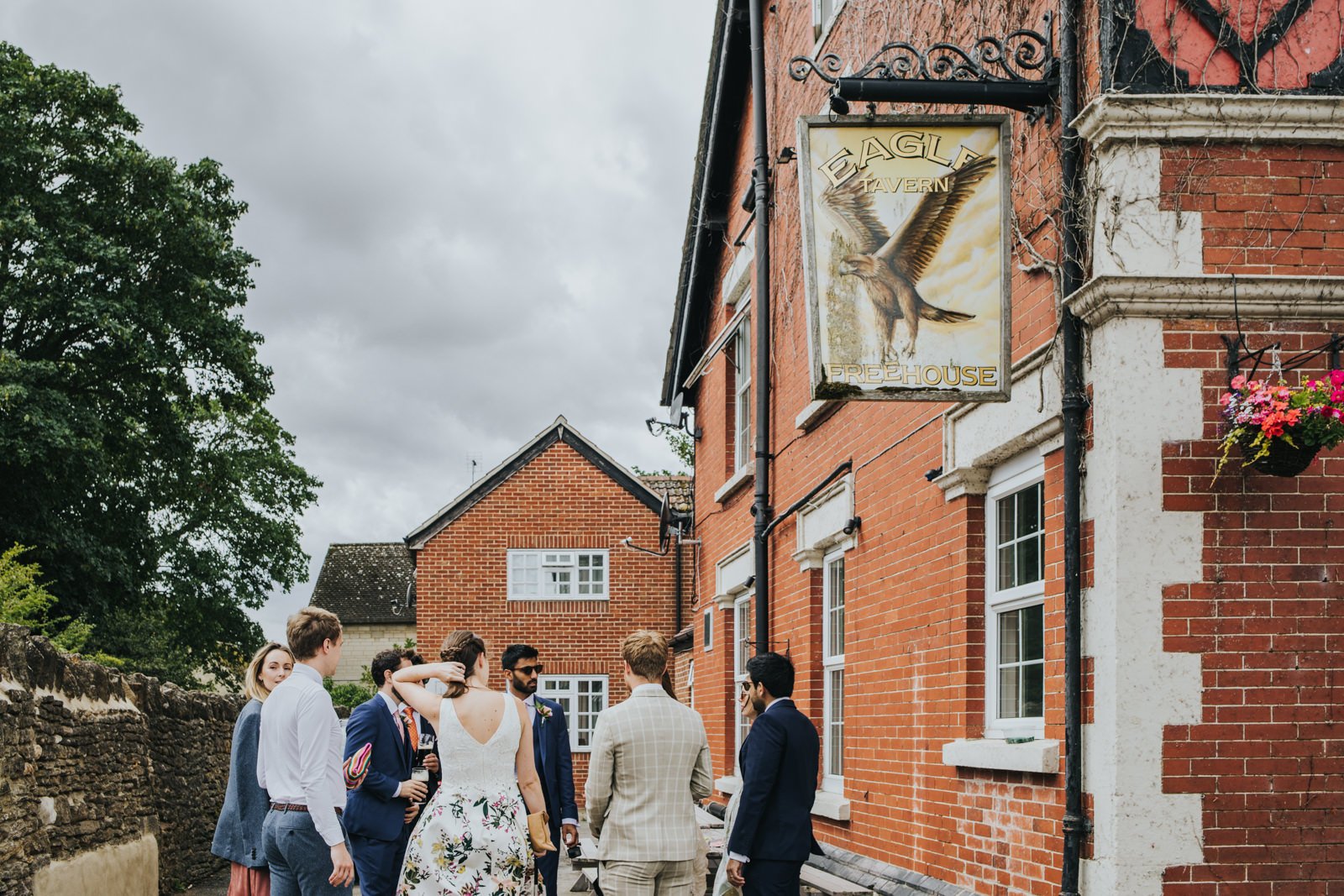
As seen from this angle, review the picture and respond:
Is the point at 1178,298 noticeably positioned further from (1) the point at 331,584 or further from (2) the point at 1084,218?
(1) the point at 331,584

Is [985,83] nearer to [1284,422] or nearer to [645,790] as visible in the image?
[1284,422]

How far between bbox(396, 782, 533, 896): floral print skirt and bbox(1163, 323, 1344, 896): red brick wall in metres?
2.83

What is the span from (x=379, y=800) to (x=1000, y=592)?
3.60m

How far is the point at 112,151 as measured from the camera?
92.7 feet

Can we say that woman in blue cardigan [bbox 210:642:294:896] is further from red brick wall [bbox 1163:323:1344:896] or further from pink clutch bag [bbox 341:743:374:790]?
red brick wall [bbox 1163:323:1344:896]

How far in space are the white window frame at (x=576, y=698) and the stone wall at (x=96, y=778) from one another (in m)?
18.5

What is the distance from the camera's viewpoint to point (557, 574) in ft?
111

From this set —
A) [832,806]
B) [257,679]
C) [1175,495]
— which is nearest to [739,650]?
[832,806]

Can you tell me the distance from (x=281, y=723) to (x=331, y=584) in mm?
50240

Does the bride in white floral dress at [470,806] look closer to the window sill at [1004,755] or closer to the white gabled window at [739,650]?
the window sill at [1004,755]

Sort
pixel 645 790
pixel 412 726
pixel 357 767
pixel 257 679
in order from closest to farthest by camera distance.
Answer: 1. pixel 645 790
2. pixel 257 679
3. pixel 357 767
4. pixel 412 726

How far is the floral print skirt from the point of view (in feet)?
21.3

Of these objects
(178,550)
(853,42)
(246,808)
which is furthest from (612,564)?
(246,808)

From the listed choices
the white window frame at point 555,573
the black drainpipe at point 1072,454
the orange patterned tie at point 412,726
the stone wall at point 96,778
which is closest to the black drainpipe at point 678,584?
the white window frame at point 555,573
